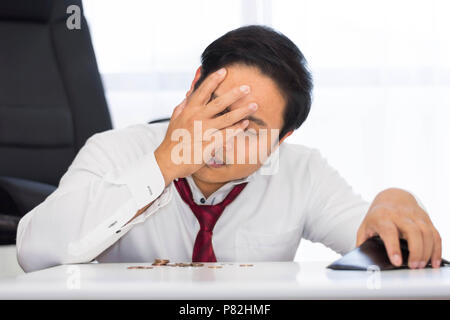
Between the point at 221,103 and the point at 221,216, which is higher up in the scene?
the point at 221,103

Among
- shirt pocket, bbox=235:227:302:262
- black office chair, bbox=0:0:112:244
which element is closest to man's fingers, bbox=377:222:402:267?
→ shirt pocket, bbox=235:227:302:262

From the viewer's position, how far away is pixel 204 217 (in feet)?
3.79

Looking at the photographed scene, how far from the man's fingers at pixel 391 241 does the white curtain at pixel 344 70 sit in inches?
65.5

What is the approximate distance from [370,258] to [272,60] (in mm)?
521

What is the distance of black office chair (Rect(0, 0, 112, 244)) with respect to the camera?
172 centimetres

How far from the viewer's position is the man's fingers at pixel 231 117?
0.97 metres

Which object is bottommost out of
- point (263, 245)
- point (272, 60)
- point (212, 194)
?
point (263, 245)

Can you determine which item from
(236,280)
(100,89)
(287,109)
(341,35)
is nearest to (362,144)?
(341,35)

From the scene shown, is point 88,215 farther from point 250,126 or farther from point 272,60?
point 272,60

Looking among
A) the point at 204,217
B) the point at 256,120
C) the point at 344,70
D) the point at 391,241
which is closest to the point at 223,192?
the point at 204,217

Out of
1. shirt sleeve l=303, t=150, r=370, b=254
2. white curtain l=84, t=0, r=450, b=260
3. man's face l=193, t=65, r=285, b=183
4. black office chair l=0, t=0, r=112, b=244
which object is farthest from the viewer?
white curtain l=84, t=0, r=450, b=260

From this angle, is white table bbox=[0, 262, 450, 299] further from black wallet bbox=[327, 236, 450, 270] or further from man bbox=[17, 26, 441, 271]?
man bbox=[17, 26, 441, 271]

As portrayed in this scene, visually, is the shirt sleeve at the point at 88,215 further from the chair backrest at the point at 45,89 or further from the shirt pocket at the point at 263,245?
the chair backrest at the point at 45,89

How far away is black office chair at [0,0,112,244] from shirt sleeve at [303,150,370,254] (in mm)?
705
